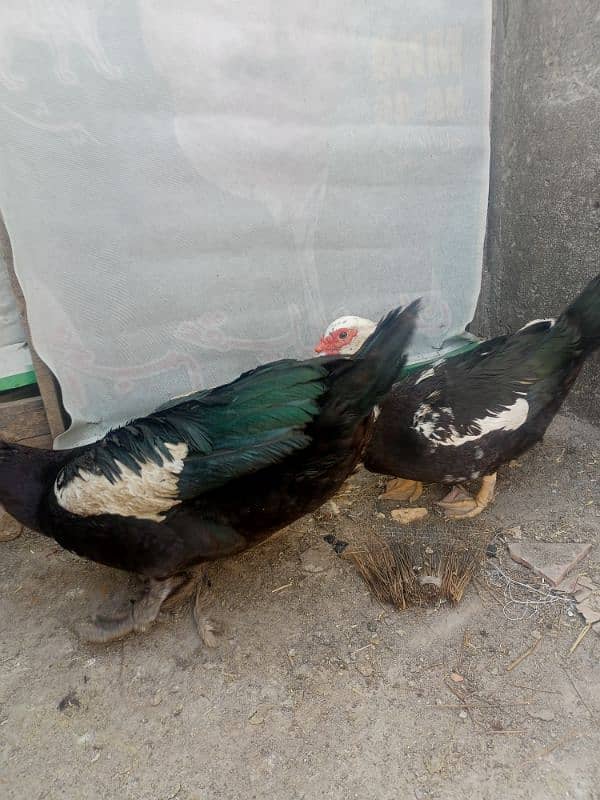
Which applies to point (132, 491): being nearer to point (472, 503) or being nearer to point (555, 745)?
point (555, 745)

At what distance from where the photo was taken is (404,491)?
10.1 ft

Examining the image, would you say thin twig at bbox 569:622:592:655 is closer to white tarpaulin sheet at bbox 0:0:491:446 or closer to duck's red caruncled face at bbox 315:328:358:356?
duck's red caruncled face at bbox 315:328:358:356

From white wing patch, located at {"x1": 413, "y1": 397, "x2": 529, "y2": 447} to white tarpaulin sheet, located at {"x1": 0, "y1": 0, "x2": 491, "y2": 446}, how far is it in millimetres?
915

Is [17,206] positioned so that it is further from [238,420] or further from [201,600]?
[201,600]

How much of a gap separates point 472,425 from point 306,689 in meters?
1.35

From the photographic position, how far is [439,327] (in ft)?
11.9

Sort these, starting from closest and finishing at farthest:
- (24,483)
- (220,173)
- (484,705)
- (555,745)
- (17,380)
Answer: (555,745)
(484,705)
(24,483)
(220,173)
(17,380)

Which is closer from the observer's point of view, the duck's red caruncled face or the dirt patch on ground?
the dirt patch on ground

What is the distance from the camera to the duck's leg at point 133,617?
2303 millimetres

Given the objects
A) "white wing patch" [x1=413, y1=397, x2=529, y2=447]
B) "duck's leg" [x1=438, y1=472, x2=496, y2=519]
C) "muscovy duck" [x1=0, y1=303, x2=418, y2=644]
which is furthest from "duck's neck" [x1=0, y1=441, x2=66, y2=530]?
"duck's leg" [x1=438, y1=472, x2=496, y2=519]

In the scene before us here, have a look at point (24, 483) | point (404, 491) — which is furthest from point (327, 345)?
point (24, 483)

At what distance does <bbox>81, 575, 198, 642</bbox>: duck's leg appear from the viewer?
230 cm

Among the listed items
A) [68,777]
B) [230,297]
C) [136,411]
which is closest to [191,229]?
[230,297]

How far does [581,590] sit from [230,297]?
2.15 m
